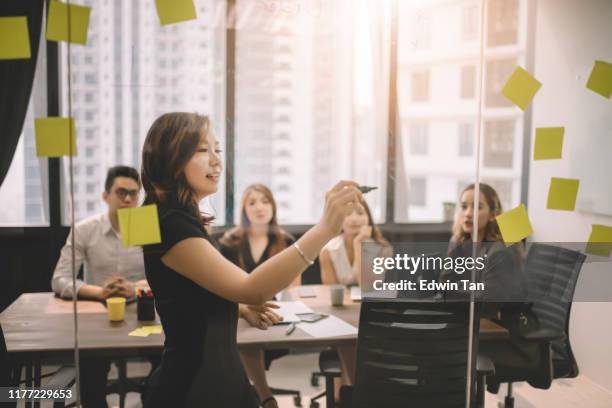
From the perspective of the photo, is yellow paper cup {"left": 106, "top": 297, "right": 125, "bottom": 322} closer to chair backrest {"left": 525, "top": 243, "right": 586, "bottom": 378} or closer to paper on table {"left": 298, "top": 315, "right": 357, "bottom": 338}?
paper on table {"left": 298, "top": 315, "right": 357, "bottom": 338}

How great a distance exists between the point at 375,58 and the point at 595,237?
8.15 ft

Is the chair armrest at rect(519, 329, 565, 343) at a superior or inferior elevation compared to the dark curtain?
inferior

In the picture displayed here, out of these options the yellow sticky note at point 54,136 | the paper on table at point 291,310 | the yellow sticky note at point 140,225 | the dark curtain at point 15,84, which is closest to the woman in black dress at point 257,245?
the paper on table at point 291,310

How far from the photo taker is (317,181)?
2.35 meters

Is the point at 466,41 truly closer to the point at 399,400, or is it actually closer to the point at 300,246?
the point at 399,400

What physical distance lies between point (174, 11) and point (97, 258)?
1.21m

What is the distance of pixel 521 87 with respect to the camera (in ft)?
5.16

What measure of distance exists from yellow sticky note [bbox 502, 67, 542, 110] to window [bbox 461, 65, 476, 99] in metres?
2.08

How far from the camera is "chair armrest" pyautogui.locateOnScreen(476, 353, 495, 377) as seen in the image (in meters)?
1.68

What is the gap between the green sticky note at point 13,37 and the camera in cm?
126

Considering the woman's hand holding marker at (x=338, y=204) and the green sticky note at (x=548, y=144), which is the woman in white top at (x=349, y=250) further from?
the woman's hand holding marker at (x=338, y=204)

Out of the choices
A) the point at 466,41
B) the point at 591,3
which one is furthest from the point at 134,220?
the point at 466,41

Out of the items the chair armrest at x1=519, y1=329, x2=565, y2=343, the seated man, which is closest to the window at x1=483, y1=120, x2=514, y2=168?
the chair armrest at x1=519, y1=329, x2=565, y2=343

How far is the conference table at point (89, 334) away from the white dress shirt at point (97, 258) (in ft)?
0.27
